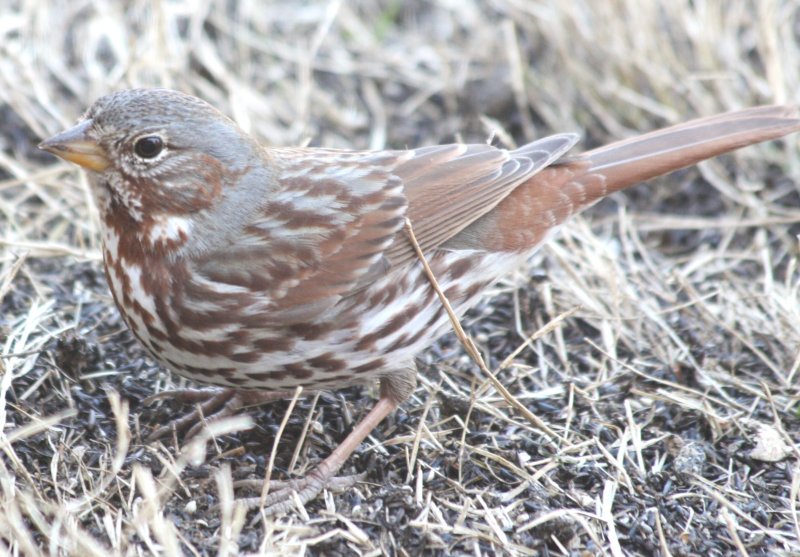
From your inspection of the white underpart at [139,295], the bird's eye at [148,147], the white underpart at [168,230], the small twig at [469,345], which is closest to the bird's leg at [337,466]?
the small twig at [469,345]

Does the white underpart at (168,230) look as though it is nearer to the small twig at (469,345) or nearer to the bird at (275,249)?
the bird at (275,249)

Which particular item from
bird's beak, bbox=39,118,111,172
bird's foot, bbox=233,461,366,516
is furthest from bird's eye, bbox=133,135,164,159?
bird's foot, bbox=233,461,366,516

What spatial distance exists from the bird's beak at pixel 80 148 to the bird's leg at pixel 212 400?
100 centimetres

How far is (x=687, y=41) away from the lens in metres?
6.80

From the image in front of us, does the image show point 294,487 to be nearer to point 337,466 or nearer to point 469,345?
point 337,466

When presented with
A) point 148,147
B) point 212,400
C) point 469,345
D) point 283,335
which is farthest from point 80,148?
point 469,345

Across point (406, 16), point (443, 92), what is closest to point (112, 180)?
point (443, 92)

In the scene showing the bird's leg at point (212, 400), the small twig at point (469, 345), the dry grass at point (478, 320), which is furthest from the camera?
the bird's leg at point (212, 400)

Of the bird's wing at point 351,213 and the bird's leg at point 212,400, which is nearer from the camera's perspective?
the bird's wing at point 351,213

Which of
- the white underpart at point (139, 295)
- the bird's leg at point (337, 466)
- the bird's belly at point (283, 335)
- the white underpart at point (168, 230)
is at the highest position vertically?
the white underpart at point (168, 230)

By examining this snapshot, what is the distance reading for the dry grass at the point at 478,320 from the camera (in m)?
3.95

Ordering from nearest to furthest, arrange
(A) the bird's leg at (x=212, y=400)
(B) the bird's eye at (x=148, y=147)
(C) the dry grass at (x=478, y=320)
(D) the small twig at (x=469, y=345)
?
(C) the dry grass at (x=478, y=320), (B) the bird's eye at (x=148, y=147), (D) the small twig at (x=469, y=345), (A) the bird's leg at (x=212, y=400)

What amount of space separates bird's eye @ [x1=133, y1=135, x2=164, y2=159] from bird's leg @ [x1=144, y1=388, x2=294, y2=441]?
3.35ft

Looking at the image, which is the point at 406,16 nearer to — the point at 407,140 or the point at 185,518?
the point at 407,140
